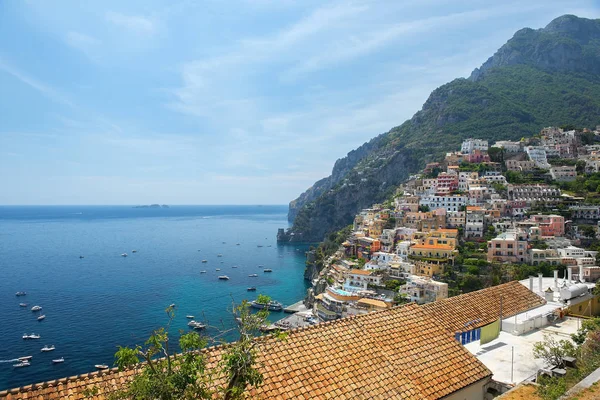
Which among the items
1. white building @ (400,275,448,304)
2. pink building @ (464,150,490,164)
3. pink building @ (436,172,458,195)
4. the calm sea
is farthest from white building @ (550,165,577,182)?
the calm sea

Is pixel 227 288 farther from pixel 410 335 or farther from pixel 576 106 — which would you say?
pixel 576 106

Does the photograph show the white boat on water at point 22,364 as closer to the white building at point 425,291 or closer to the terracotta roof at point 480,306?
the terracotta roof at point 480,306

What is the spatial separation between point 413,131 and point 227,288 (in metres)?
107

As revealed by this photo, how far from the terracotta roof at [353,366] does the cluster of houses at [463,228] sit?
99.8 feet

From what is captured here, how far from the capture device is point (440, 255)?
164 feet

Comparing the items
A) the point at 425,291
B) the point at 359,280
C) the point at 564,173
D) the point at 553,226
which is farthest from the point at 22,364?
the point at 564,173

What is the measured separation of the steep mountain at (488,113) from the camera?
4535 inches

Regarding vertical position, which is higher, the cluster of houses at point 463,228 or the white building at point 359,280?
the cluster of houses at point 463,228

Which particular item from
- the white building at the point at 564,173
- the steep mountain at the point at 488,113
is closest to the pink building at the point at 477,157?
the white building at the point at 564,173

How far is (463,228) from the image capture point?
2381 inches

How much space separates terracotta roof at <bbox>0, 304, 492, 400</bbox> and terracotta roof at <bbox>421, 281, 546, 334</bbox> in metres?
2.06

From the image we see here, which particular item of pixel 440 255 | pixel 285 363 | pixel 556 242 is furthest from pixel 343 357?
pixel 556 242

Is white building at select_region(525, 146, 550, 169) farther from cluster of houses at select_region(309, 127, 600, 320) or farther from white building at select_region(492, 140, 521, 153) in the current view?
white building at select_region(492, 140, 521, 153)

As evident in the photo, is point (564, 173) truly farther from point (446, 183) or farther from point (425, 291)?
point (425, 291)
